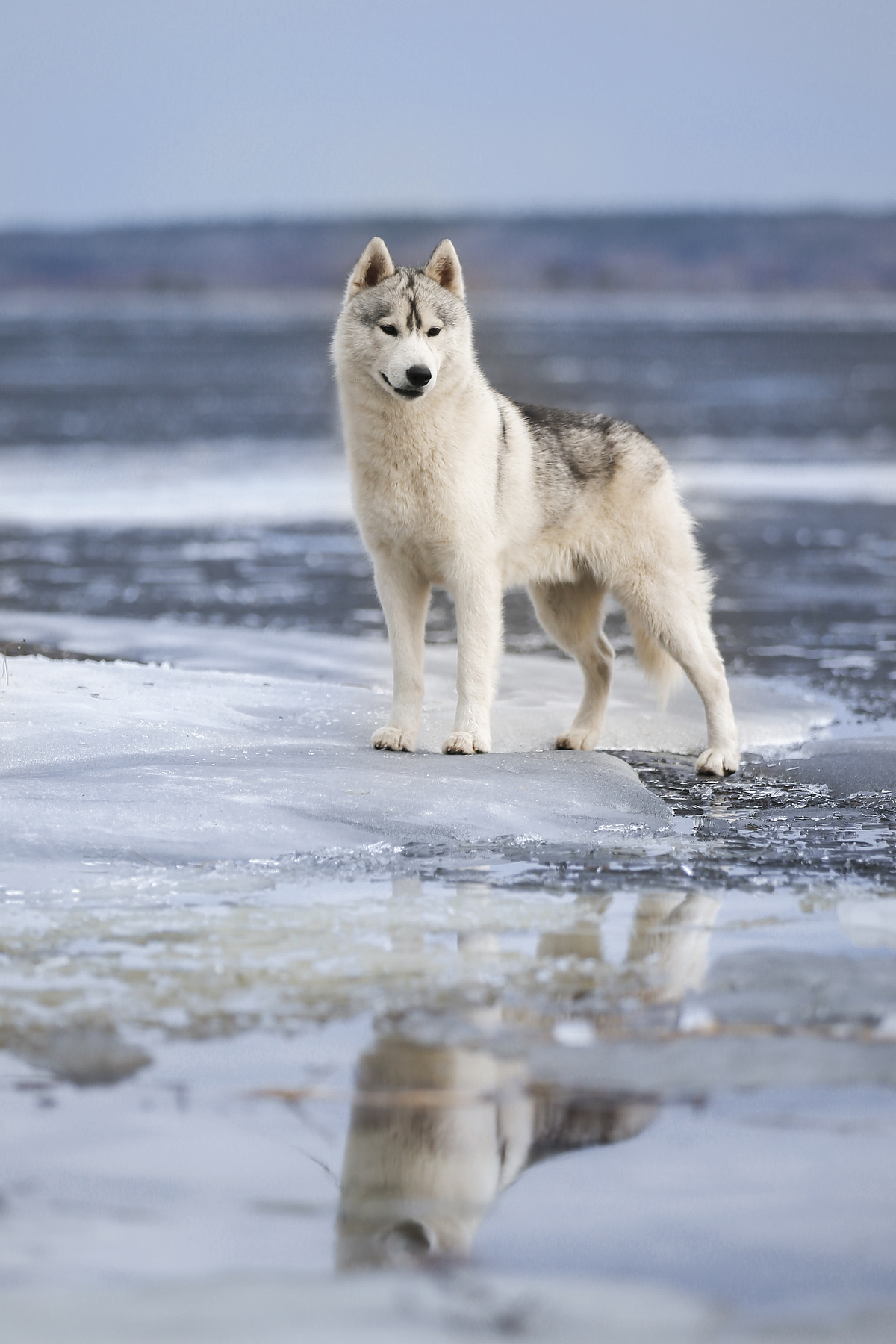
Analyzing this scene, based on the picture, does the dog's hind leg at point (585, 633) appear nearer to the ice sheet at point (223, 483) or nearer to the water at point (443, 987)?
the water at point (443, 987)

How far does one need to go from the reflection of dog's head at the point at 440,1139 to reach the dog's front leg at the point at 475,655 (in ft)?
8.64

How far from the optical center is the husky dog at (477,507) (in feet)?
18.2

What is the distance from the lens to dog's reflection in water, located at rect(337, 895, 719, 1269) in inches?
95.0

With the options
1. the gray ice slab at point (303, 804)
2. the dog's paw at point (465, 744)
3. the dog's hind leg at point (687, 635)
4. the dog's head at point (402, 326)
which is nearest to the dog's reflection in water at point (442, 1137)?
the gray ice slab at point (303, 804)

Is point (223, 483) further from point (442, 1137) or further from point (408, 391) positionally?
point (442, 1137)

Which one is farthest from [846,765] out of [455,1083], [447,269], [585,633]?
[455,1083]

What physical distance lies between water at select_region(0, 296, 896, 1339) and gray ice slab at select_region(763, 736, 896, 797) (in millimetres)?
29

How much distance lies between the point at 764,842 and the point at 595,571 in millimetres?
1797

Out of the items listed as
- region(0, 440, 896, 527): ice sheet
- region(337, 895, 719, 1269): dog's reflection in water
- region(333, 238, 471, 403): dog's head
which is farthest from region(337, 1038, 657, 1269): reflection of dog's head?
region(0, 440, 896, 527): ice sheet

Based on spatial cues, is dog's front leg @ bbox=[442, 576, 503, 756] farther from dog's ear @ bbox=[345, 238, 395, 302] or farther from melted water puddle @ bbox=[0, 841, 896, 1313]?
melted water puddle @ bbox=[0, 841, 896, 1313]

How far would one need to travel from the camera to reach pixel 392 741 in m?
5.65

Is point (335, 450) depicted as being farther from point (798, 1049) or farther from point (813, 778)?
point (798, 1049)

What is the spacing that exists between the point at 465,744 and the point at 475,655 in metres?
0.32

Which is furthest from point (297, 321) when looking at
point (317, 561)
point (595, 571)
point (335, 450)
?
point (595, 571)
